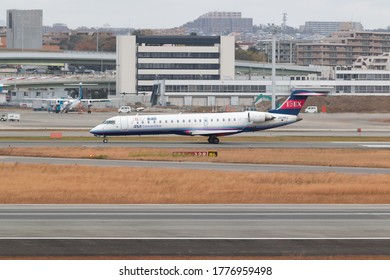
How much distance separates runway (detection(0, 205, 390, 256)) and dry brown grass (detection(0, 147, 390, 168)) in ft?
76.3

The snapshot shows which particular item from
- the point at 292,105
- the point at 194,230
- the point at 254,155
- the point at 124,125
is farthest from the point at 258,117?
the point at 194,230

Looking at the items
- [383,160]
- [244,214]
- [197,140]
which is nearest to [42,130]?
[197,140]

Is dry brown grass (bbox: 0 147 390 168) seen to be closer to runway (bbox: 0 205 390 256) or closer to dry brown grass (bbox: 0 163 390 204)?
dry brown grass (bbox: 0 163 390 204)

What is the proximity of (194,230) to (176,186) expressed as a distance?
51.3 ft

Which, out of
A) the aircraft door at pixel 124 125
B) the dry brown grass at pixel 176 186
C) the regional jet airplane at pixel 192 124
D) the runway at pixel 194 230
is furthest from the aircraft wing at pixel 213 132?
the runway at pixel 194 230

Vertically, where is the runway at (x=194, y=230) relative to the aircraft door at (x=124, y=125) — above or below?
below

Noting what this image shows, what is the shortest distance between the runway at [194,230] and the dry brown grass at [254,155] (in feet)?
76.3

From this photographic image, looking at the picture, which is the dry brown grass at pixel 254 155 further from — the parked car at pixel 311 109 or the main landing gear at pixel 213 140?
the parked car at pixel 311 109

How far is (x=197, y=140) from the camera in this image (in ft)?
315

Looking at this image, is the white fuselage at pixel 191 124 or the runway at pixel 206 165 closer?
the runway at pixel 206 165

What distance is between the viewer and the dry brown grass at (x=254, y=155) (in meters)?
72.8

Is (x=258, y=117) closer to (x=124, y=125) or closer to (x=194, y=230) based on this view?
(x=124, y=125)

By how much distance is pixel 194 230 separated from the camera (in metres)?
41.1

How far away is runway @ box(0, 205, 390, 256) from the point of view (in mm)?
36219
